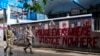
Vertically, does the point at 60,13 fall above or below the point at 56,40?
above

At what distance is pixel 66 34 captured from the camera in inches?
913

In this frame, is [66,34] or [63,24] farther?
[63,24]

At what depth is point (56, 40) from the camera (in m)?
24.0

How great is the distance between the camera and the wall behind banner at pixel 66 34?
69.6 feet

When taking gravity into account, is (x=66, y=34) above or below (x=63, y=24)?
below

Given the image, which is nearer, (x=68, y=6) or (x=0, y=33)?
(x=0, y=33)

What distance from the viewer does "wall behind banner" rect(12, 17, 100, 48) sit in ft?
69.6

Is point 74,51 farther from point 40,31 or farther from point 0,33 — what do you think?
point 0,33

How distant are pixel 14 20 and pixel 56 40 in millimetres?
15547

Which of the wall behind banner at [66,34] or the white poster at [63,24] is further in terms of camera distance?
the white poster at [63,24]

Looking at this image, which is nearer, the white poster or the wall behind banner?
the wall behind banner

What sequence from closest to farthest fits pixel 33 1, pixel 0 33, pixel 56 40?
pixel 33 1
pixel 56 40
pixel 0 33

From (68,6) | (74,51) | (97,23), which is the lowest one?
(74,51)

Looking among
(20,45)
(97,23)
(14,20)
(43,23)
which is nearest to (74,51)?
(97,23)
